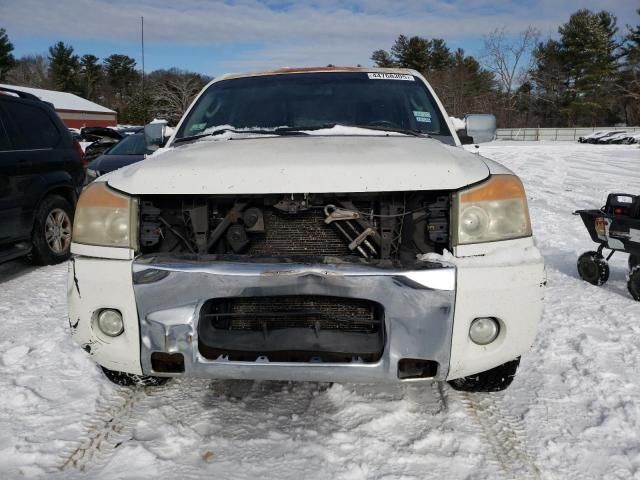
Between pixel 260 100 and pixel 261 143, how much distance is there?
97 cm

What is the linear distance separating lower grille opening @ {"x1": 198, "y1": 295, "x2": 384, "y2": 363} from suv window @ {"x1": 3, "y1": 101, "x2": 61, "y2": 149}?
13.6 feet

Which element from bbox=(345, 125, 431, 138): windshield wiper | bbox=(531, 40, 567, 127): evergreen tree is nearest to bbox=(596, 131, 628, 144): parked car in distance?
bbox=(531, 40, 567, 127): evergreen tree

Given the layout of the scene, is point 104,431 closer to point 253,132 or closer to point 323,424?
point 323,424

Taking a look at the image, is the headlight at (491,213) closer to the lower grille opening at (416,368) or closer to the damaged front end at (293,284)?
the damaged front end at (293,284)

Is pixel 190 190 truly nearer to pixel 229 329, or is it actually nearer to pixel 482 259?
pixel 229 329

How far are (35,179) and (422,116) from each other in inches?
160

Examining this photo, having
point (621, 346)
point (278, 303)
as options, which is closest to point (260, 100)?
point (278, 303)

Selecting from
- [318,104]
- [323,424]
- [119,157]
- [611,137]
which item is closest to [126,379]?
[323,424]

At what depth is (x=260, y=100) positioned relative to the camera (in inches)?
141

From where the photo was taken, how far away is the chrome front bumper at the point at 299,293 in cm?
205

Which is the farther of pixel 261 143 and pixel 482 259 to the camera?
pixel 261 143

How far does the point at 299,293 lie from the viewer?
2068mm

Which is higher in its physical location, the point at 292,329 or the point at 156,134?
the point at 156,134

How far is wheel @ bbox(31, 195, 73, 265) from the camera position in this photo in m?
5.48
